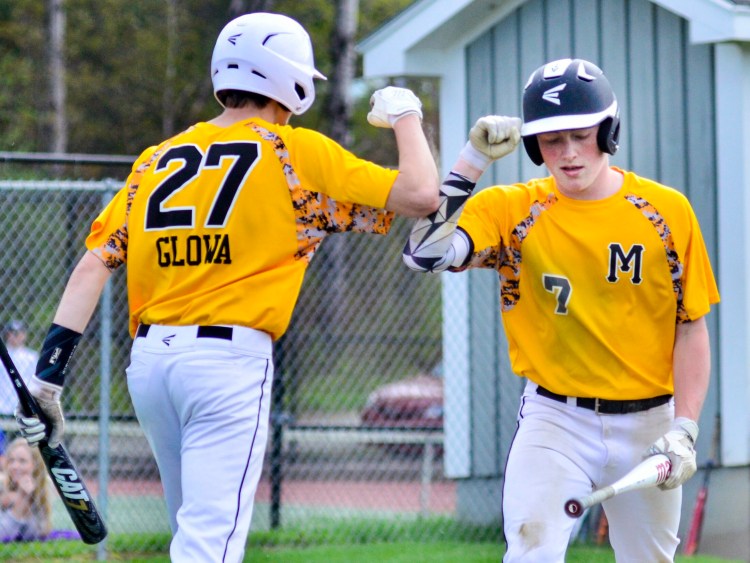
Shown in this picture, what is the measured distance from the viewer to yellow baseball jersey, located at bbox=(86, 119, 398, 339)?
12.1 ft

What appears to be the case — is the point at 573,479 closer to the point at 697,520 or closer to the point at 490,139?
the point at 490,139

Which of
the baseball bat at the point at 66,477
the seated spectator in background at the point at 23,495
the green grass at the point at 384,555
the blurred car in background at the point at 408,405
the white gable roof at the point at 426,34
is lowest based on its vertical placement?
the green grass at the point at 384,555

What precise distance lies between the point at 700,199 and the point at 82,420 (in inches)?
165

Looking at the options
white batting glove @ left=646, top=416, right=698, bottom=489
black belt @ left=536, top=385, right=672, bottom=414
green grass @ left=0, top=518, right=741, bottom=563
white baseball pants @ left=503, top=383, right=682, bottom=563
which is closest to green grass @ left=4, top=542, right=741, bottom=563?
green grass @ left=0, top=518, right=741, bottom=563

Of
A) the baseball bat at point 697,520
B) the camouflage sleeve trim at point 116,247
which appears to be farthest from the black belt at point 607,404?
the baseball bat at point 697,520

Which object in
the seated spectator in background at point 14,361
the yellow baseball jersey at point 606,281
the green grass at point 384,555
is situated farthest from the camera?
the seated spectator in background at point 14,361

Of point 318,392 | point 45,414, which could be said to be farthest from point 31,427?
point 318,392

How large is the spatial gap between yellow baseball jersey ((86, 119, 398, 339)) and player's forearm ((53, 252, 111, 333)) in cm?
19

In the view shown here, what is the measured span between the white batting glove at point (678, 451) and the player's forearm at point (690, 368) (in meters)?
0.10

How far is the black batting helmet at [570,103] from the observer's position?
13.0ft

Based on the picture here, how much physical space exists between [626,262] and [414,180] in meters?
0.83

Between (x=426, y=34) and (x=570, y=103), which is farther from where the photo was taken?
(x=426, y=34)

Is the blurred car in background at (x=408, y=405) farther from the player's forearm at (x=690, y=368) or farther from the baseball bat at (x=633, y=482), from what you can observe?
the baseball bat at (x=633, y=482)

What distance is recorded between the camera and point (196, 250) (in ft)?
12.2
